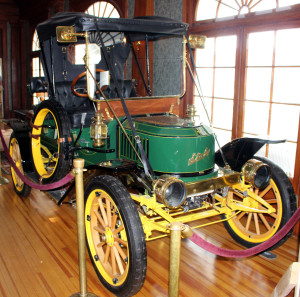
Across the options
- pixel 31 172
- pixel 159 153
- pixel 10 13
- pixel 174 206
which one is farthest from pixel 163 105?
pixel 10 13

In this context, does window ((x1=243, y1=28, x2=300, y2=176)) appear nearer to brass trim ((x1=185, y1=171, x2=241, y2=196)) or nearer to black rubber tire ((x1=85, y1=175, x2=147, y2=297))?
brass trim ((x1=185, y1=171, x2=241, y2=196))

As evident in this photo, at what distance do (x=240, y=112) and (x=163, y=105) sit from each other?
3.54 feet

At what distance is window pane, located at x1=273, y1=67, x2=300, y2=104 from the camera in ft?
12.1

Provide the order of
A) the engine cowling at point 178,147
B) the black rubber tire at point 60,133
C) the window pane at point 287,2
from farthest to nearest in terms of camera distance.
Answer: the window pane at point 287,2 < the black rubber tire at point 60,133 < the engine cowling at point 178,147

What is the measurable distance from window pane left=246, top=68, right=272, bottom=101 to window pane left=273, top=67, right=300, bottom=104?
8 centimetres

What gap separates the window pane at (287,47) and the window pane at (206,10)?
0.98 metres

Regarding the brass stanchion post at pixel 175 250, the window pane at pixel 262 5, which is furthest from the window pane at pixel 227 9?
the brass stanchion post at pixel 175 250

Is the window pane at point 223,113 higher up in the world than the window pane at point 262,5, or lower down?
lower down

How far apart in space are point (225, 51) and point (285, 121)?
114cm

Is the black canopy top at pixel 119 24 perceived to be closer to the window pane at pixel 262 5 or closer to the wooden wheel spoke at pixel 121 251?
the window pane at pixel 262 5

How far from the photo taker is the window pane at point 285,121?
3.71 m

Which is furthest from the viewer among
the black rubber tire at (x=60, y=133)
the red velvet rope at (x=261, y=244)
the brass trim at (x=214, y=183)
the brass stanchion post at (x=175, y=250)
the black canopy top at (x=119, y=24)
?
the black rubber tire at (x=60, y=133)

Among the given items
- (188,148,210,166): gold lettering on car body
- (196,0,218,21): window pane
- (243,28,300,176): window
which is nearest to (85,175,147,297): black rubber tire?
(188,148,210,166): gold lettering on car body

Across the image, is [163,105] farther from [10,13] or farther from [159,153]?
→ [10,13]
